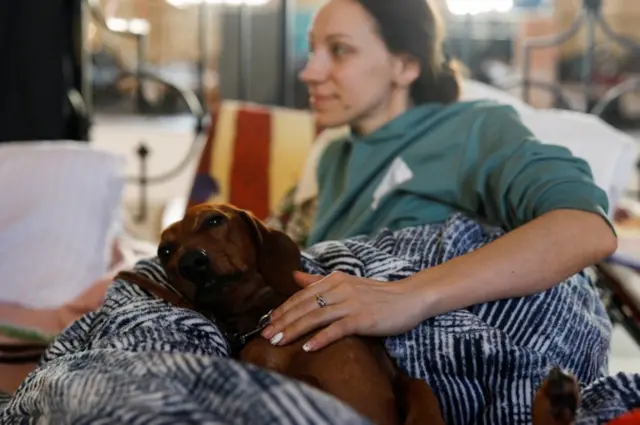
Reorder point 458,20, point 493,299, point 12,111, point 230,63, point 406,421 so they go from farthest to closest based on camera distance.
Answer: point 230,63 < point 458,20 < point 12,111 < point 493,299 < point 406,421

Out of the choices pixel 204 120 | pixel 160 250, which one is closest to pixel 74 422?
pixel 160 250

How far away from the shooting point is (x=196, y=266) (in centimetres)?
83

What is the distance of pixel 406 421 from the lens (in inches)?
32.8

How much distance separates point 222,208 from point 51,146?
37.0 inches

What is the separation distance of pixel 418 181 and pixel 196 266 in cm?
49

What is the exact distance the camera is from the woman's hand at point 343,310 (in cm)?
86

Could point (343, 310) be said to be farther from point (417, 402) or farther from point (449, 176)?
point (449, 176)

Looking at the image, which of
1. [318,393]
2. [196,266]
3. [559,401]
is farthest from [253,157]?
[318,393]

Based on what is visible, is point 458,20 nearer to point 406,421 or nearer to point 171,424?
point 406,421

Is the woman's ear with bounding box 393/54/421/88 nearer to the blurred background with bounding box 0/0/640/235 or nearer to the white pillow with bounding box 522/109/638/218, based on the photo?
the white pillow with bounding box 522/109/638/218

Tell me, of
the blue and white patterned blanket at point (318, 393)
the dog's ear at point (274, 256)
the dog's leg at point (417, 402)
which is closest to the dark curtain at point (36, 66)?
the blue and white patterned blanket at point (318, 393)

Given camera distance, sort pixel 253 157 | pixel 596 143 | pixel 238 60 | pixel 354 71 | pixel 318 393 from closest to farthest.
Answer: pixel 318 393, pixel 354 71, pixel 596 143, pixel 253 157, pixel 238 60

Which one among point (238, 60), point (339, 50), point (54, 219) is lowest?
point (54, 219)

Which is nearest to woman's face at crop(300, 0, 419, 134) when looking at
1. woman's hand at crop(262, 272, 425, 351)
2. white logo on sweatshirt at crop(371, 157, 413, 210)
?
white logo on sweatshirt at crop(371, 157, 413, 210)
